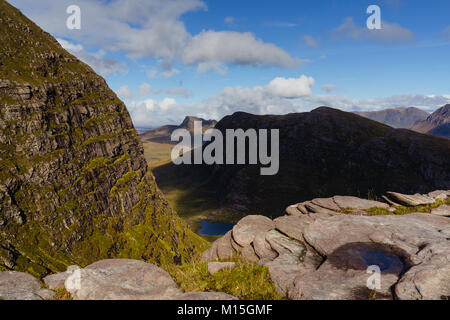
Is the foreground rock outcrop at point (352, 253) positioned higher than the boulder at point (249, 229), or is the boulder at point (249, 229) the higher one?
the foreground rock outcrop at point (352, 253)

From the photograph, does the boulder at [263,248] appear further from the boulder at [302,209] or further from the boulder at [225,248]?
the boulder at [302,209]

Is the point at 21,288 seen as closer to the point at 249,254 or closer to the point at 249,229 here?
the point at 249,254

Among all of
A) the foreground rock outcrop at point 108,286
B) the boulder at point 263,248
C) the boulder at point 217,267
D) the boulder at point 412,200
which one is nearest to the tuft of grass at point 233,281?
the boulder at point 217,267

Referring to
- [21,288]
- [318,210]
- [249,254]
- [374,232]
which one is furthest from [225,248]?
[21,288]

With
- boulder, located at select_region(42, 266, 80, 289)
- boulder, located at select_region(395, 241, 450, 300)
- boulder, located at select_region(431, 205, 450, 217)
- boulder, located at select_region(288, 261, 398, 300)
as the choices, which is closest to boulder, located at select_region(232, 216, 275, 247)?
boulder, located at select_region(288, 261, 398, 300)

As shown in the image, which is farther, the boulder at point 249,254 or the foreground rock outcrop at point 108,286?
the boulder at point 249,254

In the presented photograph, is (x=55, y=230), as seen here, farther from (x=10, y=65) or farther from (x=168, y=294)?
(x=168, y=294)

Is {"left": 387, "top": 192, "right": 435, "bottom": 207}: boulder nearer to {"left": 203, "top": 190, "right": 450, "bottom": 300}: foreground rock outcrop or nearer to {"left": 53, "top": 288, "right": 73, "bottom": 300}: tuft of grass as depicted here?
{"left": 203, "top": 190, "right": 450, "bottom": 300}: foreground rock outcrop
